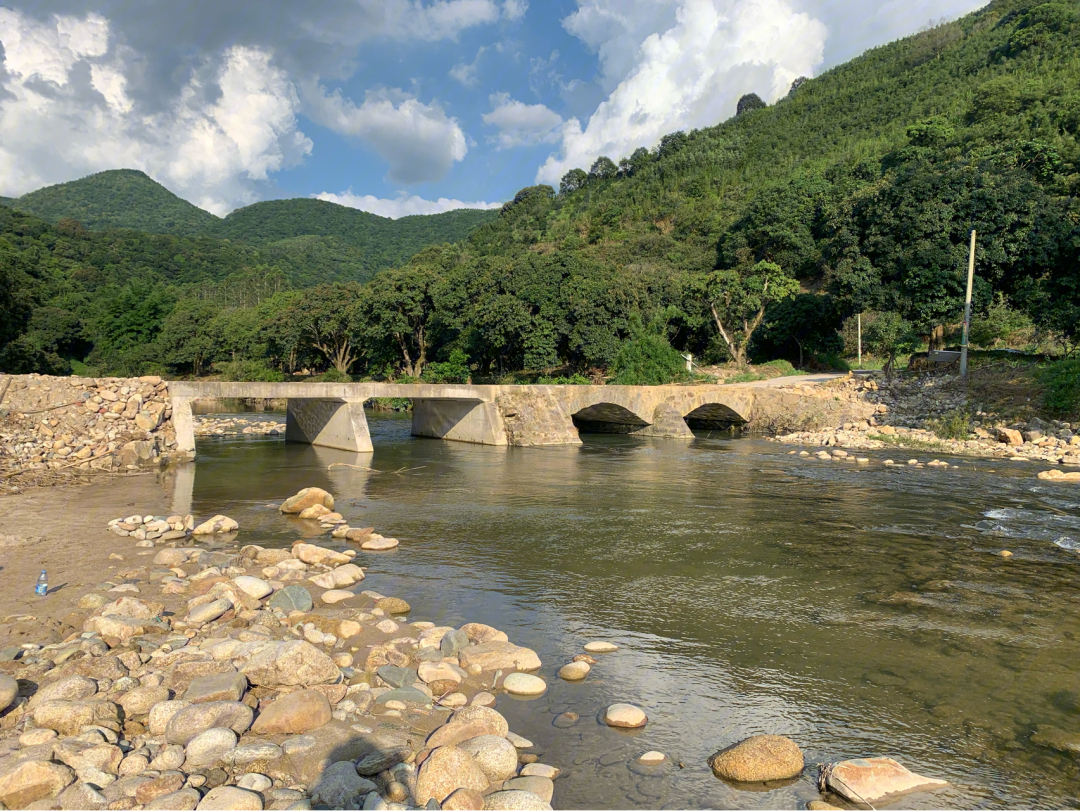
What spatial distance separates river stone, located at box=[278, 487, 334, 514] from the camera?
1638cm

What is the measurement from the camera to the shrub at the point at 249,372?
63.1 metres

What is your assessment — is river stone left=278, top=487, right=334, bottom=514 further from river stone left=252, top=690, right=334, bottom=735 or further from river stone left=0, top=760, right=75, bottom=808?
river stone left=0, top=760, right=75, bottom=808

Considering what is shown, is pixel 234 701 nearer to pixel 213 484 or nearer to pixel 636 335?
pixel 213 484

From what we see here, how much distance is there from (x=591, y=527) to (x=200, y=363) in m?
68.7

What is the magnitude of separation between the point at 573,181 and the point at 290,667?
426 feet

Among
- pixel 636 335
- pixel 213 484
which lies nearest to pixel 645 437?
pixel 636 335

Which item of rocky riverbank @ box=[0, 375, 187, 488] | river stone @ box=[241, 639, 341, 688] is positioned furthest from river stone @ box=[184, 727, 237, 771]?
rocky riverbank @ box=[0, 375, 187, 488]

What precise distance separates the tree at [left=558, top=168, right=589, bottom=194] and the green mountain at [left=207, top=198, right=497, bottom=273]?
31380mm

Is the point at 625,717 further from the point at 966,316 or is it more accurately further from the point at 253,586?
the point at 966,316

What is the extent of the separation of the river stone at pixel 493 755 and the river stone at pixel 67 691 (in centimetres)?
373

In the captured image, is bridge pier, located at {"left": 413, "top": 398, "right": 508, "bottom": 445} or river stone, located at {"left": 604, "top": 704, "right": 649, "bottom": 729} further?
bridge pier, located at {"left": 413, "top": 398, "right": 508, "bottom": 445}

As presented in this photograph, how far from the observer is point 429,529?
15.2 meters

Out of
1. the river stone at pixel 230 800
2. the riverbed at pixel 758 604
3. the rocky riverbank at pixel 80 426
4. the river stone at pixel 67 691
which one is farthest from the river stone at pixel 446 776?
the rocky riverbank at pixel 80 426

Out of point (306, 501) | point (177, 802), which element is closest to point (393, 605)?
point (177, 802)
